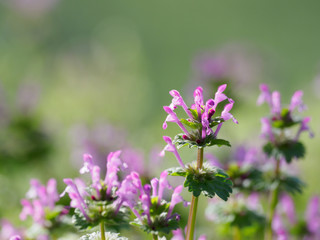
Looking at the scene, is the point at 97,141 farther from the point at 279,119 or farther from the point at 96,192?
the point at 96,192

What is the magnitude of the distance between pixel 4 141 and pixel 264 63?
7.15 ft

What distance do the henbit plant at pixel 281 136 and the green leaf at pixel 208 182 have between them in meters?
0.27

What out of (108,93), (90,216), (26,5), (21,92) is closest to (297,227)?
(90,216)

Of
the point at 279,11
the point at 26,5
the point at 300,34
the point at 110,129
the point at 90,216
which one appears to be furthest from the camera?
the point at 279,11

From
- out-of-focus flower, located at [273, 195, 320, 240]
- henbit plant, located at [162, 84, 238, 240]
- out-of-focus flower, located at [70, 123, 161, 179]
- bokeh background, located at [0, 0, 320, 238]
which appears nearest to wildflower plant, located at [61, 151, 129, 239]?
henbit plant, located at [162, 84, 238, 240]

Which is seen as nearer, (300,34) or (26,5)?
(26,5)

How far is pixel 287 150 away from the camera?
1.15m

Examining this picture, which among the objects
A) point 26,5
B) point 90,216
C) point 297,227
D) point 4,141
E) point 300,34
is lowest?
point 90,216

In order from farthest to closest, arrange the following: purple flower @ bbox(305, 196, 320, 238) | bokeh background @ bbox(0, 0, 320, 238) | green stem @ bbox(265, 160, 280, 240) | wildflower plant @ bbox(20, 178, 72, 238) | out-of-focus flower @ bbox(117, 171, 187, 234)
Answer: bokeh background @ bbox(0, 0, 320, 238), purple flower @ bbox(305, 196, 320, 238), green stem @ bbox(265, 160, 280, 240), wildflower plant @ bbox(20, 178, 72, 238), out-of-focus flower @ bbox(117, 171, 187, 234)

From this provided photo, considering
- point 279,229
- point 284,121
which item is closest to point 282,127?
point 284,121

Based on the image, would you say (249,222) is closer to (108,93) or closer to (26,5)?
(108,93)

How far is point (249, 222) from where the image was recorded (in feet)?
3.86

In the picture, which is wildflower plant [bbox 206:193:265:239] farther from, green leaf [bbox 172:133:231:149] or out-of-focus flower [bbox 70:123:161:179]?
out-of-focus flower [bbox 70:123:161:179]

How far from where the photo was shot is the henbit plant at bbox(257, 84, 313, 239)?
1129mm
